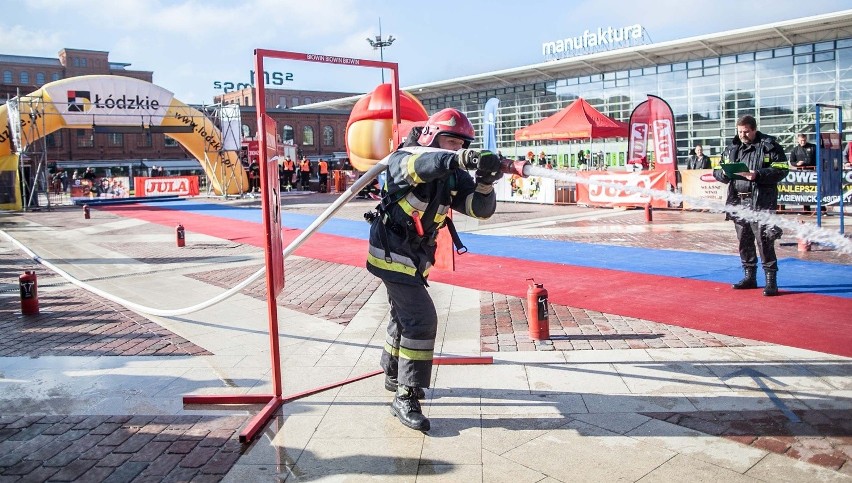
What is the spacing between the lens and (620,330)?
20.4 feet

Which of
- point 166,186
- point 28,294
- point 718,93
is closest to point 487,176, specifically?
point 28,294

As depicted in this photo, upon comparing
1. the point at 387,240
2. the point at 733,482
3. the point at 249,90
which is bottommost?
the point at 733,482

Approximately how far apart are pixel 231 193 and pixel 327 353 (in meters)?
29.0

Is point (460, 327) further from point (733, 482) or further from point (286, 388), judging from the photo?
point (733, 482)

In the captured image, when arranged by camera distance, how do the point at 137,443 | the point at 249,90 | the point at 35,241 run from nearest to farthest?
1. the point at 137,443
2. the point at 35,241
3. the point at 249,90

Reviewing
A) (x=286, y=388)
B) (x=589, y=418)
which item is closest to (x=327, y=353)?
(x=286, y=388)

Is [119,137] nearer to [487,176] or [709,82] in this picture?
[709,82]

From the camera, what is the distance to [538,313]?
5875 mm

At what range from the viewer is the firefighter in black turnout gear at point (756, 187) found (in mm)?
7133

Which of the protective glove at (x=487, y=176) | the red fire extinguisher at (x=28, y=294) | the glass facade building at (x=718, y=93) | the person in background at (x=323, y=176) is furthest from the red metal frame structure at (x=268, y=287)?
the glass facade building at (x=718, y=93)

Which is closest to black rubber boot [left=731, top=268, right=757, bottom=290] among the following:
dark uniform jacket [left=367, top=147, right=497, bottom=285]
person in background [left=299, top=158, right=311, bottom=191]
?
dark uniform jacket [left=367, top=147, right=497, bottom=285]

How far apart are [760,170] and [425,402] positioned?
4.83 metres

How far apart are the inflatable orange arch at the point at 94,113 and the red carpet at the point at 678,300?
19714 mm

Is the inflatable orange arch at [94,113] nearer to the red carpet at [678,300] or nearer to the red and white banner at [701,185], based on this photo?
the red carpet at [678,300]
